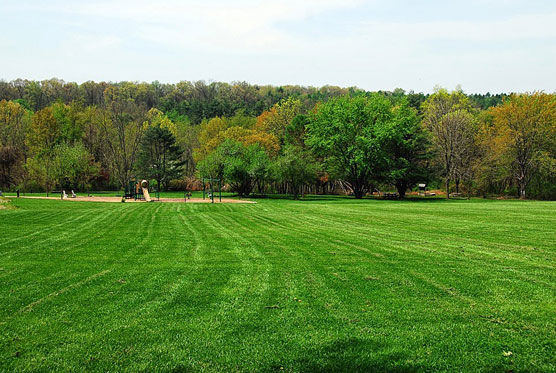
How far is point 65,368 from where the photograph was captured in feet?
14.4

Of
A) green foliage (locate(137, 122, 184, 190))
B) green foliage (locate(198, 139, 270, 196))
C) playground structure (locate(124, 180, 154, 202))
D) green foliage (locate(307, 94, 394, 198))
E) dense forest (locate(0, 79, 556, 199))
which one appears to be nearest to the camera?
playground structure (locate(124, 180, 154, 202))

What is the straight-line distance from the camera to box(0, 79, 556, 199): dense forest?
157ft

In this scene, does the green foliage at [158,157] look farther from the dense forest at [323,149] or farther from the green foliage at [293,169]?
the green foliage at [293,169]

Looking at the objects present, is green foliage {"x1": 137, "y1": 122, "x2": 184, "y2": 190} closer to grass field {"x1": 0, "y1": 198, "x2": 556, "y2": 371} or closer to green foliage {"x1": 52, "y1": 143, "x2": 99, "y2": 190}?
green foliage {"x1": 52, "y1": 143, "x2": 99, "y2": 190}

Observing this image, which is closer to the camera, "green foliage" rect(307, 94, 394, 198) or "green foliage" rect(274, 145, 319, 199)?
"green foliage" rect(274, 145, 319, 199)

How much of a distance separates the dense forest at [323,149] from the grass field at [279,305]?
36008 mm

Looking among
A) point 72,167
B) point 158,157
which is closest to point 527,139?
point 158,157

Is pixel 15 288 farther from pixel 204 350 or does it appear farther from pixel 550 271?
pixel 550 271

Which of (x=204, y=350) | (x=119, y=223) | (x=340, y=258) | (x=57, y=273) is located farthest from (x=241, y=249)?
(x=119, y=223)

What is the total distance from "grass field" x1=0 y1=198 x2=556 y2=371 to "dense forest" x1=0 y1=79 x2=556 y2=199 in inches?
1418

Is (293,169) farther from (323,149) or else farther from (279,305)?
(279,305)

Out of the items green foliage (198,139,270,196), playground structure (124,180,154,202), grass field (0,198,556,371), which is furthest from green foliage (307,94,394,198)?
grass field (0,198,556,371)

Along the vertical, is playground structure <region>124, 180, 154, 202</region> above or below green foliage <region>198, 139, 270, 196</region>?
below

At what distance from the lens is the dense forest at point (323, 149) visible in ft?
157
